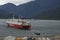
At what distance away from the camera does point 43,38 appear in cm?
1044

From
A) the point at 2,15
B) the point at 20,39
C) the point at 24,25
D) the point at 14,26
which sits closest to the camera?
the point at 20,39

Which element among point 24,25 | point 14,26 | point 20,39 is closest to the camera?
point 20,39

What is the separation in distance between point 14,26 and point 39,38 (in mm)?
64251

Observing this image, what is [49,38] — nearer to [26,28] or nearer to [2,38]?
[2,38]

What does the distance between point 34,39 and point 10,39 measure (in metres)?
1.21

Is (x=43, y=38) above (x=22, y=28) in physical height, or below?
above

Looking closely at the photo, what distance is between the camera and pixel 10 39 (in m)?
10.2

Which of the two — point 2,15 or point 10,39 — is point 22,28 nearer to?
point 10,39

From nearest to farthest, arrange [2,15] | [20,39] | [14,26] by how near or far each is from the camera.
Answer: [20,39]
[14,26]
[2,15]

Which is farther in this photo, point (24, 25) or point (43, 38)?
point (24, 25)

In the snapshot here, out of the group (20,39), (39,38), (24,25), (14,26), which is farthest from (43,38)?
(14,26)

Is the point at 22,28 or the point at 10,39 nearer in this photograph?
the point at 10,39

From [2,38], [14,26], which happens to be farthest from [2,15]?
[2,38]

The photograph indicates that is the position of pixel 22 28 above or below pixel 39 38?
below
